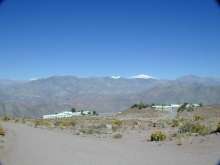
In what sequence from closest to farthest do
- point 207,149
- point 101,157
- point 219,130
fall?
point 101,157, point 207,149, point 219,130

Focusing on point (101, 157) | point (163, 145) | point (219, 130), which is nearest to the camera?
point (101, 157)

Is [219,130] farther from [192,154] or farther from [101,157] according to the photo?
[101,157]

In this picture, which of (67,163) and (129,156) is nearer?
(67,163)

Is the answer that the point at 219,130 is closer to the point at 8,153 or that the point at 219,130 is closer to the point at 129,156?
the point at 129,156

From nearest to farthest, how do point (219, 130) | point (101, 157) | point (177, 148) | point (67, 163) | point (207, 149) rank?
point (67, 163) → point (101, 157) → point (207, 149) → point (177, 148) → point (219, 130)

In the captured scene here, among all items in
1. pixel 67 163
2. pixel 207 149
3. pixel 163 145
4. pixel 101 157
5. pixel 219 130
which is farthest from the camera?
pixel 219 130

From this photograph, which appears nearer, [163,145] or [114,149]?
[114,149]

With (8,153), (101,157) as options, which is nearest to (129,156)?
(101,157)

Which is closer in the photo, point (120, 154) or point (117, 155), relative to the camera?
point (117, 155)

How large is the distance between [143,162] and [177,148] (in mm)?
5058

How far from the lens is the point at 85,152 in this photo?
20.0 metres

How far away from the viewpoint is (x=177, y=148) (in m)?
21.1

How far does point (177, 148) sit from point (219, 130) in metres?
5.27

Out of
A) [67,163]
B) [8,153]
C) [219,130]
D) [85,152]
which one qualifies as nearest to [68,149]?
[85,152]
